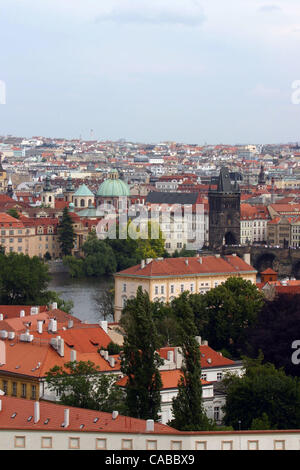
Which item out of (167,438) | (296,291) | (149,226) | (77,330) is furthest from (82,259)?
(167,438)

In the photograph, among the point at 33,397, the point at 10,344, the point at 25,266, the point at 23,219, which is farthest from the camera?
the point at 23,219

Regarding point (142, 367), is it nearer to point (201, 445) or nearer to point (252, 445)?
point (252, 445)

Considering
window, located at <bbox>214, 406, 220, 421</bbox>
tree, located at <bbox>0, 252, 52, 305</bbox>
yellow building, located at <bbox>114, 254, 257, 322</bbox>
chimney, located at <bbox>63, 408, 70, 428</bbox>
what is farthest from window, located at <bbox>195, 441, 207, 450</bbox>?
tree, located at <bbox>0, 252, 52, 305</bbox>

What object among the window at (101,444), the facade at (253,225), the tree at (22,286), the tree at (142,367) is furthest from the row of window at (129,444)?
the facade at (253,225)

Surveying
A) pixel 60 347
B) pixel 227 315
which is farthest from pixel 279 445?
pixel 227 315

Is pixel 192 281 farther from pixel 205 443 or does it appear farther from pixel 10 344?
pixel 205 443

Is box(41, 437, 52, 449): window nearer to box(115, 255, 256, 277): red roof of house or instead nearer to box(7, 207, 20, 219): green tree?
box(115, 255, 256, 277): red roof of house
